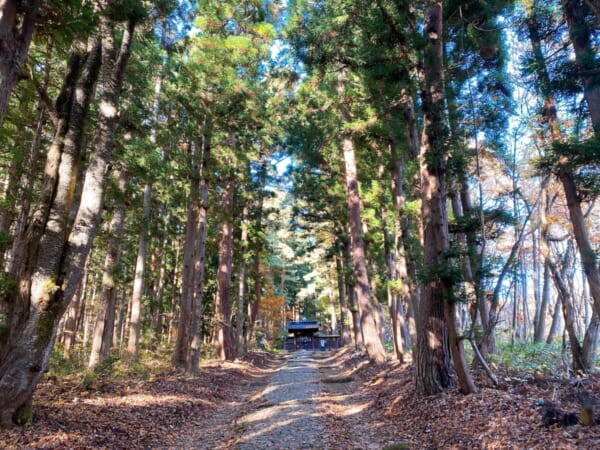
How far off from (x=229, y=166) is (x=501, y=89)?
10503mm

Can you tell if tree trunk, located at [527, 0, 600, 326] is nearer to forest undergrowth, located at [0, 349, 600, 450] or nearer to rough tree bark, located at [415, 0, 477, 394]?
rough tree bark, located at [415, 0, 477, 394]

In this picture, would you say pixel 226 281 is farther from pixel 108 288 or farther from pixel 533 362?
pixel 533 362

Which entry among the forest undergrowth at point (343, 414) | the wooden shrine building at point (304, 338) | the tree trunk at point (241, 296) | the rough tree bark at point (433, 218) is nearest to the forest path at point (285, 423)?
the forest undergrowth at point (343, 414)

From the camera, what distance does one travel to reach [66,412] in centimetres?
624

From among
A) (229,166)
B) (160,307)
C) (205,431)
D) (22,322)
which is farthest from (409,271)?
(160,307)

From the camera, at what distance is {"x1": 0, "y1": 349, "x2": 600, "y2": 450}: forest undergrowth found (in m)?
4.96

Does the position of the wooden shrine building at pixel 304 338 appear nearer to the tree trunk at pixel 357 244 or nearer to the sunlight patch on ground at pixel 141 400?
the tree trunk at pixel 357 244

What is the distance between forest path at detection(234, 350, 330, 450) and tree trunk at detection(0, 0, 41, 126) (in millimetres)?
5555

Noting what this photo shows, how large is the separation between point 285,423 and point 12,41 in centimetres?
691

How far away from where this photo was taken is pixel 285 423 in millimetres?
6953

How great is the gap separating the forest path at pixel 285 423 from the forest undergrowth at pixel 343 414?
0.88 feet

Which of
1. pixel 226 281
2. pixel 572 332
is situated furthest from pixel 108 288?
pixel 572 332

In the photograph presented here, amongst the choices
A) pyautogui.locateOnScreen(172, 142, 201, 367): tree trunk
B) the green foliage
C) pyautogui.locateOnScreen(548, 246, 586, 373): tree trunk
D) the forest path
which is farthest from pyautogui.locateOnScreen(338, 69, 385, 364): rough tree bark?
pyautogui.locateOnScreen(548, 246, 586, 373): tree trunk

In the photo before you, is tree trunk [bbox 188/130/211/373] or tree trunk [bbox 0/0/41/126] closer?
tree trunk [bbox 0/0/41/126]
